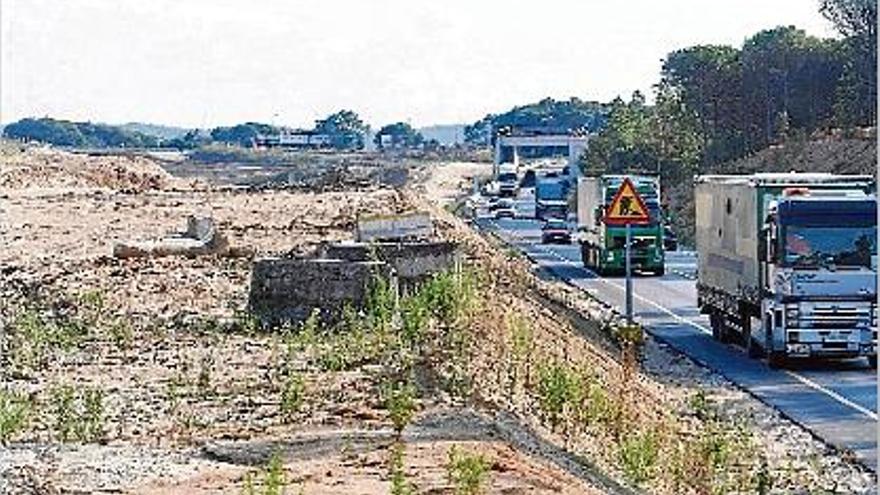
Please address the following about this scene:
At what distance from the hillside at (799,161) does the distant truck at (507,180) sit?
4499 cm

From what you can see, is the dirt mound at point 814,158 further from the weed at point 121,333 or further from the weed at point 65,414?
the weed at point 65,414

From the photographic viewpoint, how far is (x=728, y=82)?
102375 millimetres

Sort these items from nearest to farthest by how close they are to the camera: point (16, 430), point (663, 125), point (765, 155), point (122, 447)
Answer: point (122, 447)
point (16, 430)
point (765, 155)
point (663, 125)

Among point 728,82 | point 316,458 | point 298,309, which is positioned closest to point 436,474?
point 316,458

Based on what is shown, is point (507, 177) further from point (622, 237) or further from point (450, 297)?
point (450, 297)

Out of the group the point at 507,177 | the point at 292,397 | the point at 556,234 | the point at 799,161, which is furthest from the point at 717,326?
the point at 507,177

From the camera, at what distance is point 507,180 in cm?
15125

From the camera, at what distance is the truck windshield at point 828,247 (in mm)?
32281

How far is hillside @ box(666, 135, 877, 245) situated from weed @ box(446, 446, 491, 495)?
6856 centimetres

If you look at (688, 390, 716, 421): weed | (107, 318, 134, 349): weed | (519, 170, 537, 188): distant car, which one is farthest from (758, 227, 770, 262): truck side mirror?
(519, 170, 537, 188): distant car

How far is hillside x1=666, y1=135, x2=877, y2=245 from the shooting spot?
287ft

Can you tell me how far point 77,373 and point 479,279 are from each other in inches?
466

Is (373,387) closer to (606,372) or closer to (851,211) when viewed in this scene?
(606,372)

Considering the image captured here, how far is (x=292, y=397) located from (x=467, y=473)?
6.13 m
